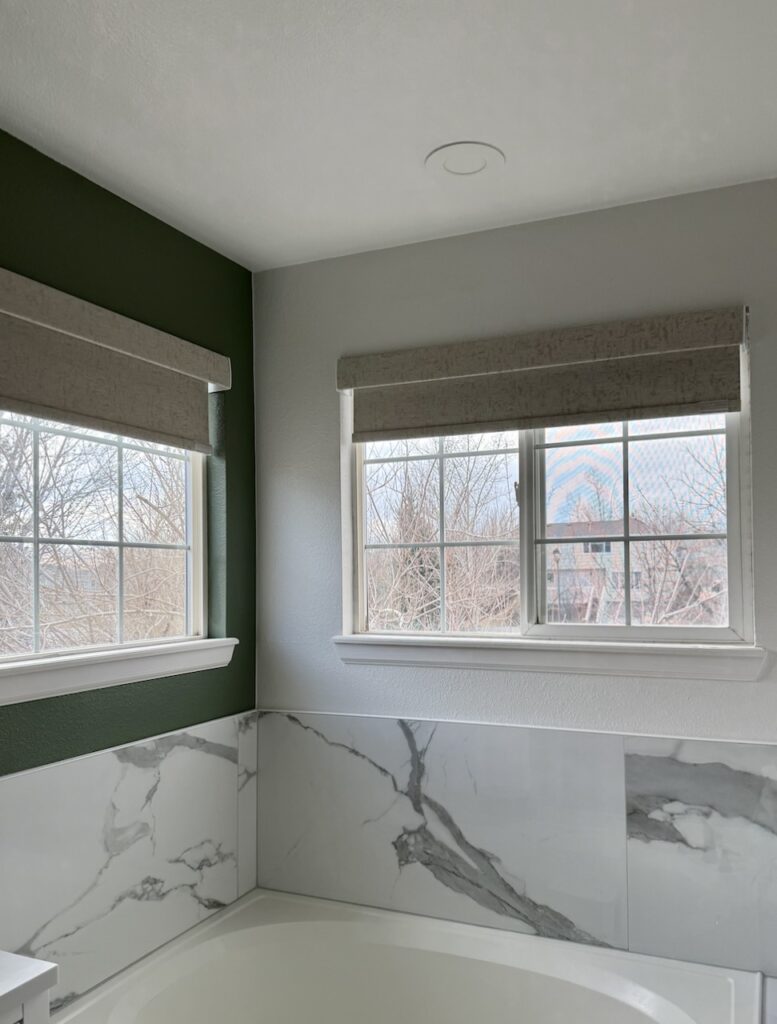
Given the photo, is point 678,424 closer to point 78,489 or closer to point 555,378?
point 555,378

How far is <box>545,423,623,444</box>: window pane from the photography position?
248 centimetres

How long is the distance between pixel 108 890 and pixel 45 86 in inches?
75.1

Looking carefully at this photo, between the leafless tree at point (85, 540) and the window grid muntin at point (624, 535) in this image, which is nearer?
the leafless tree at point (85, 540)

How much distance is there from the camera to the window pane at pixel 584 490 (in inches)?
97.3

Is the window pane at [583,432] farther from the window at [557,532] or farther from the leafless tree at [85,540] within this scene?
the leafless tree at [85,540]

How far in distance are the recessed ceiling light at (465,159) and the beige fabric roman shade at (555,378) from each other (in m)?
0.51

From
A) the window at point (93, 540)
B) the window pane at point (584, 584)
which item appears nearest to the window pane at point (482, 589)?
the window pane at point (584, 584)

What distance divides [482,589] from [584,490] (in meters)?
0.43

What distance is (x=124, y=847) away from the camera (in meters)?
2.25

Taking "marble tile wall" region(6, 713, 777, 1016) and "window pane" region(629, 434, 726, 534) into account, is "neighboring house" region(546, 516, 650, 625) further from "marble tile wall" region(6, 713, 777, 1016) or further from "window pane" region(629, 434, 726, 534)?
"marble tile wall" region(6, 713, 777, 1016)

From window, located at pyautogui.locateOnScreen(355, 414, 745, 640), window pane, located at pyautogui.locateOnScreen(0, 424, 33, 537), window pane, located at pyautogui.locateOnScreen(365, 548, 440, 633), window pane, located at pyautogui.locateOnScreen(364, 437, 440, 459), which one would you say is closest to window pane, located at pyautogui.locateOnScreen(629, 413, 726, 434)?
window, located at pyautogui.locateOnScreen(355, 414, 745, 640)

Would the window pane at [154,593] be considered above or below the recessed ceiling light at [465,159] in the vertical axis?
below

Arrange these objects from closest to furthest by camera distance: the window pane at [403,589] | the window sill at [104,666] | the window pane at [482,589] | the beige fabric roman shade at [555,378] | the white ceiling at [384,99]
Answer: the white ceiling at [384,99] < the window sill at [104,666] < the beige fabric roman shade at [555,378] < the window pane at [482,589] < the window pane at [403,589]

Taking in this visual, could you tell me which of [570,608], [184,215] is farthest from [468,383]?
[184,215]
